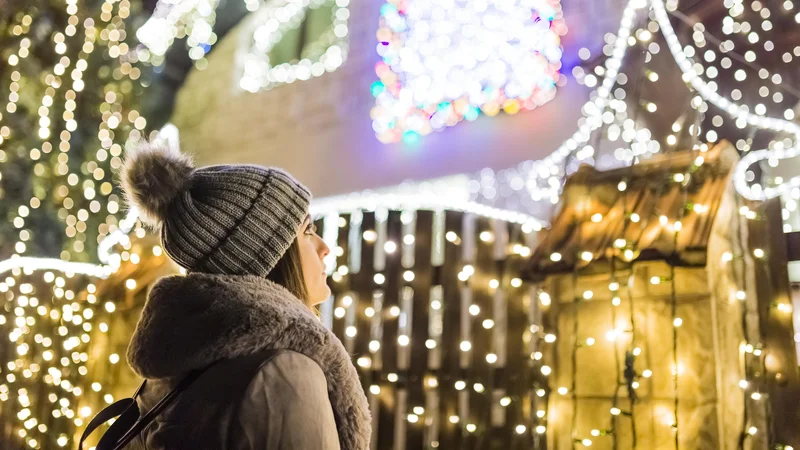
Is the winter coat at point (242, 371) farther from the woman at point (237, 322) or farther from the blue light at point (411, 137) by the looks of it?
the blue light at point (411, 137)

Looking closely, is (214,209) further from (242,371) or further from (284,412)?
(284,412)

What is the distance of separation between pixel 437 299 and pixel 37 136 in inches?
209

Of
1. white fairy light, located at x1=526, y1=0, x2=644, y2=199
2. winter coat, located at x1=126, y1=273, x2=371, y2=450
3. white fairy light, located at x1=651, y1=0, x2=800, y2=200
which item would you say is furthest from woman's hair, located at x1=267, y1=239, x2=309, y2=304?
white fairy light, located at x1=526, y1=0, x2=644, y2=199

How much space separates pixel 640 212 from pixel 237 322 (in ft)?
7.43

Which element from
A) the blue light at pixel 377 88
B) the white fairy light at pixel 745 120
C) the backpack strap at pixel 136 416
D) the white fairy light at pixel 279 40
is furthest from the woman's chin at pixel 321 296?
the white fairy light at pixel 279 40

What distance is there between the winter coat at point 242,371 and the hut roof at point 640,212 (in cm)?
179

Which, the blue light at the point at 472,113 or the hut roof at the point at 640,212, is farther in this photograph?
the blue light at the point at 472,113

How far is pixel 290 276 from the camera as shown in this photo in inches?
78.2

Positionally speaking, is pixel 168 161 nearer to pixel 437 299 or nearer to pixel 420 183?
pixel 437 299

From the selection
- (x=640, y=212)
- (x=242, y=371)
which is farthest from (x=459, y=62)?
(x=242, y=371)

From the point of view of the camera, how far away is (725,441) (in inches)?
109

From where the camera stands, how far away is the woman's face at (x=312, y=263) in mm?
2027

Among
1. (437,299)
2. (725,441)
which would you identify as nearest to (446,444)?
(437,299)

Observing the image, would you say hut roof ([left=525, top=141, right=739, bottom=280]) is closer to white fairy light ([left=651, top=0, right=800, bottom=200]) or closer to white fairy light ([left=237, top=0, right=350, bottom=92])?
white fairy light ([left=651, top=0, right=800, bottom=200])
